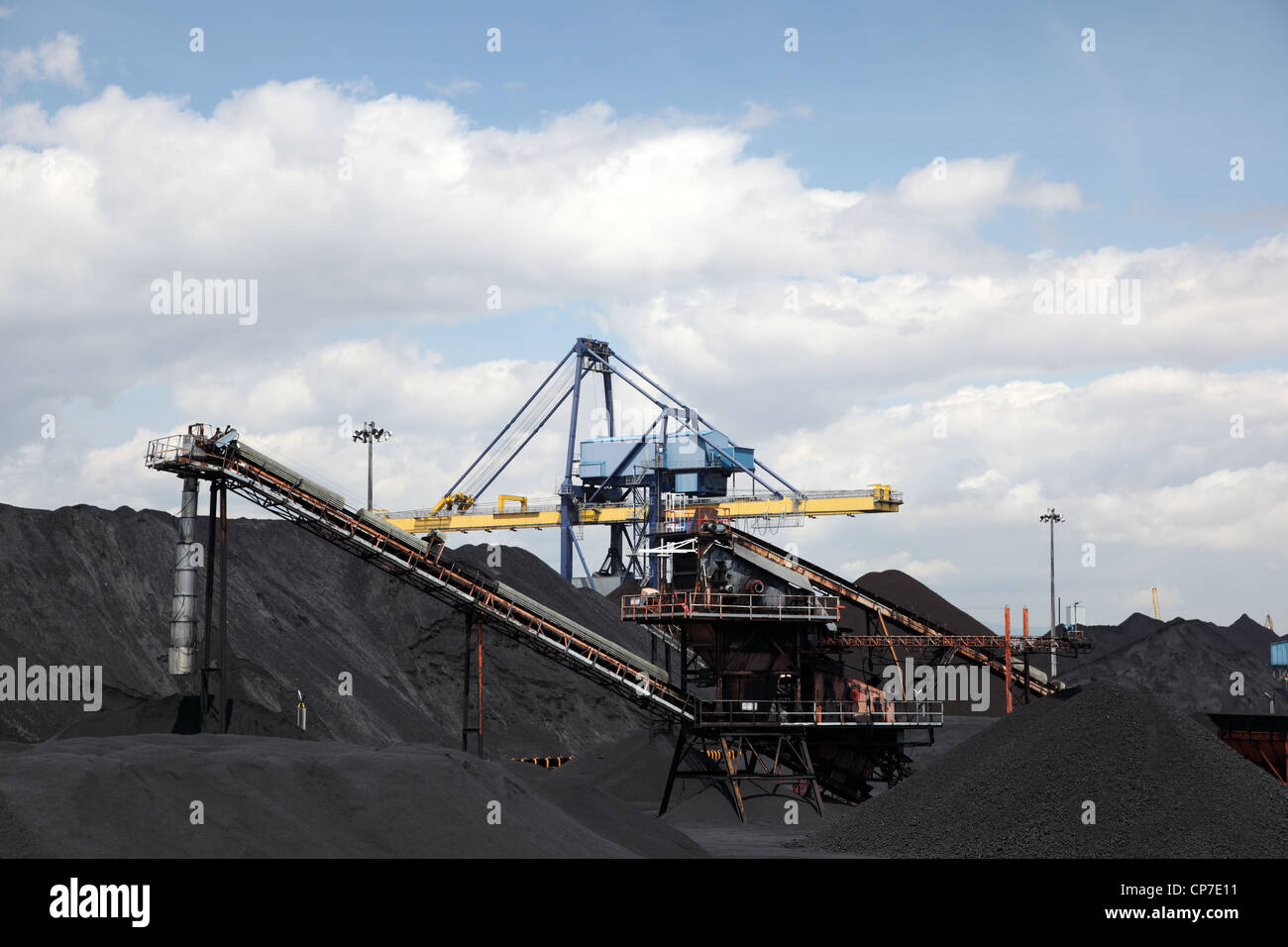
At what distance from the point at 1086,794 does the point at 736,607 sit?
45.7ft

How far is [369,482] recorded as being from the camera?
85.9 meters

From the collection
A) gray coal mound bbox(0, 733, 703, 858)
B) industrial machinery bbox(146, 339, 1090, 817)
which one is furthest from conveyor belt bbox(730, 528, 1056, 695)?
gray coal mound bbox(0, 733, 703, 858)

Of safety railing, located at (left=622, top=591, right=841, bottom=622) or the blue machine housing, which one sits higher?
the blue machine housing

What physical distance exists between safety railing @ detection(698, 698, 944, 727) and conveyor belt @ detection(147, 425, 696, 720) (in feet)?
Result: 4.59

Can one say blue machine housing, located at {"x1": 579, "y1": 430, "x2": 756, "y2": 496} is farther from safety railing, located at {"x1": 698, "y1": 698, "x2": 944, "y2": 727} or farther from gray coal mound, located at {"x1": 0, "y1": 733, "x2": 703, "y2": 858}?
gray coal mound, located at {"x1": 0, "y1": 733, "x2": 703, "y2": 858}

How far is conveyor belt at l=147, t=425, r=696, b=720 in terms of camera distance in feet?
122

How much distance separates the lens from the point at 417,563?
3884cm

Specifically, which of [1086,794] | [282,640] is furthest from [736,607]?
[282,640]

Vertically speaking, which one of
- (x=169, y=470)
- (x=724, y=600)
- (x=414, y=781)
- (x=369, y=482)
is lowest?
(x=414, y=781)

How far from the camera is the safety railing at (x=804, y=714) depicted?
39375 millimetres
